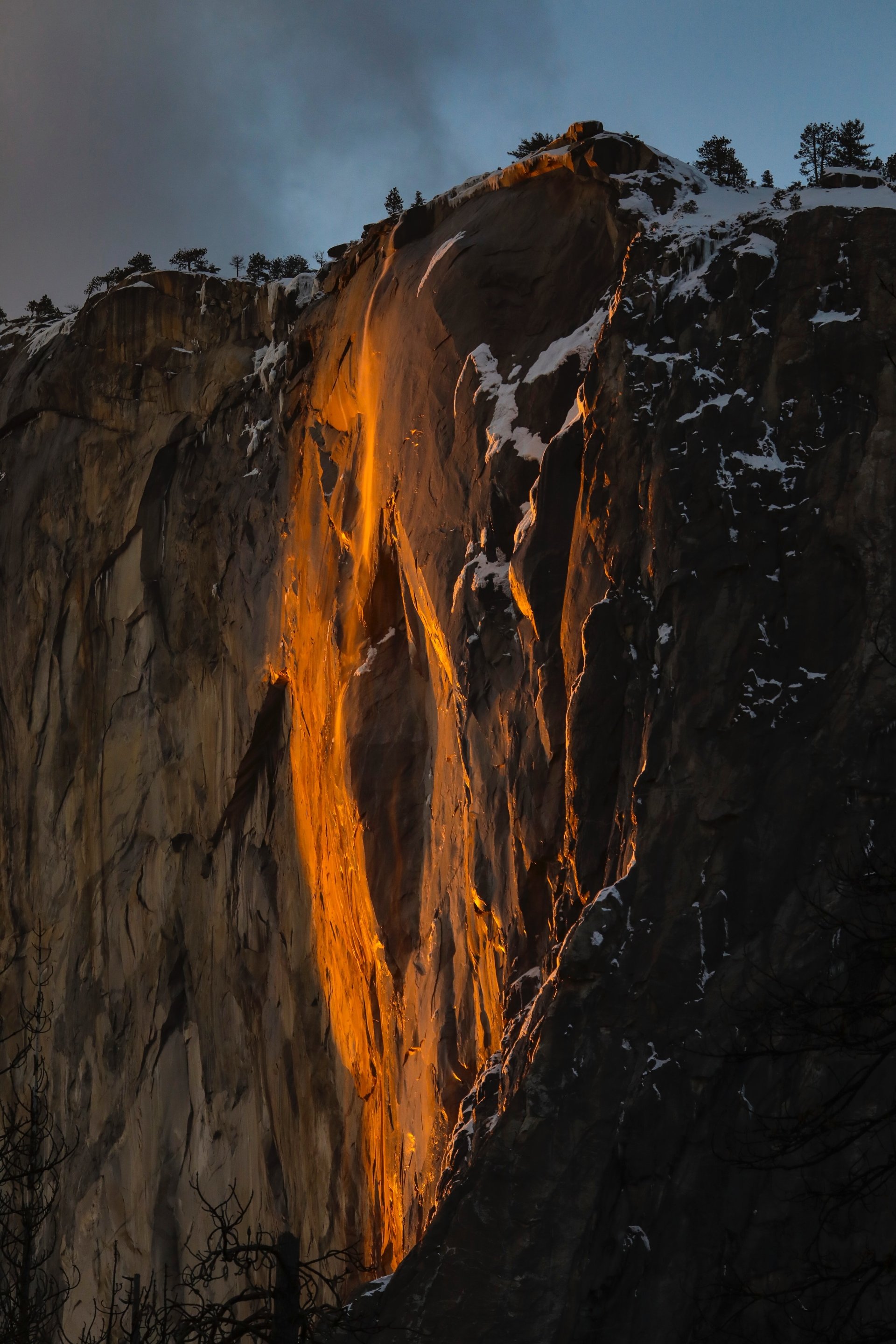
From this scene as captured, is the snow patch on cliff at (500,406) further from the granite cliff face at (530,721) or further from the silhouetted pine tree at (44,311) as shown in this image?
the silhouetted pine tree at (44,311)

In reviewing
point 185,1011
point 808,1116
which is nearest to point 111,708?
point 185,1011

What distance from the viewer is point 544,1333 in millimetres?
13562

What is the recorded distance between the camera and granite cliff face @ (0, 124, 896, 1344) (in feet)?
46.2

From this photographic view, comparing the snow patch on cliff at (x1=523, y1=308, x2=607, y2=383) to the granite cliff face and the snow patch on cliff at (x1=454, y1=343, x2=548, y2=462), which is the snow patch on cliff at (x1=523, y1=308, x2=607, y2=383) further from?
the snow patch on cliff at (x1=454, y1=343, x2=548, y2=462)

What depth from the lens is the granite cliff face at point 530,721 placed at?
1409 cm

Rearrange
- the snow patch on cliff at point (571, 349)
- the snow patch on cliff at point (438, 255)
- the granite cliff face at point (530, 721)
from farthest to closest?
the snow patch on cliff at point (438, 255)
the snow patch on cliff at point (571, 349)
the granite cliff face at point (530, 721)

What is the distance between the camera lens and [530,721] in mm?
16703

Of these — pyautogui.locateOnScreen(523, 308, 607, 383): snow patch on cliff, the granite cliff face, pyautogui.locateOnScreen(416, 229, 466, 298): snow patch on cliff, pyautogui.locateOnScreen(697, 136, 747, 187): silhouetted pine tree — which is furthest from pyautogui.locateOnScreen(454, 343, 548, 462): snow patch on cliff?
pyautogui.locateOnScreen(697, 136, 747, 187): silhouetted pine tree

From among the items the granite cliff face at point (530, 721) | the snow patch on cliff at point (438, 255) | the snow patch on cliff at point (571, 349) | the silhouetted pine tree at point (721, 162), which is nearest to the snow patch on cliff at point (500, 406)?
the granite cliff face at point (530, 721)

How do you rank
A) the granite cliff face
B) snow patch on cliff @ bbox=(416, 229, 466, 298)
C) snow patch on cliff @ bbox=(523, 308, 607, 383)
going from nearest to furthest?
the granite cliff face < snow patch on cliff @ bbox=(523, 308, 607, 383) < snow patch on cliff @ bbox=(416, 229, 466, 298)

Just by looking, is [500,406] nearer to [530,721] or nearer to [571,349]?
[571,349]

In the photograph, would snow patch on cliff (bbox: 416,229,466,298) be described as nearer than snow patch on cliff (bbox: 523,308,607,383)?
No

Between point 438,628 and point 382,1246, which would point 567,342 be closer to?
point 438,628

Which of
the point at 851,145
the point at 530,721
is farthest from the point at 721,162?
the point at 530,721
